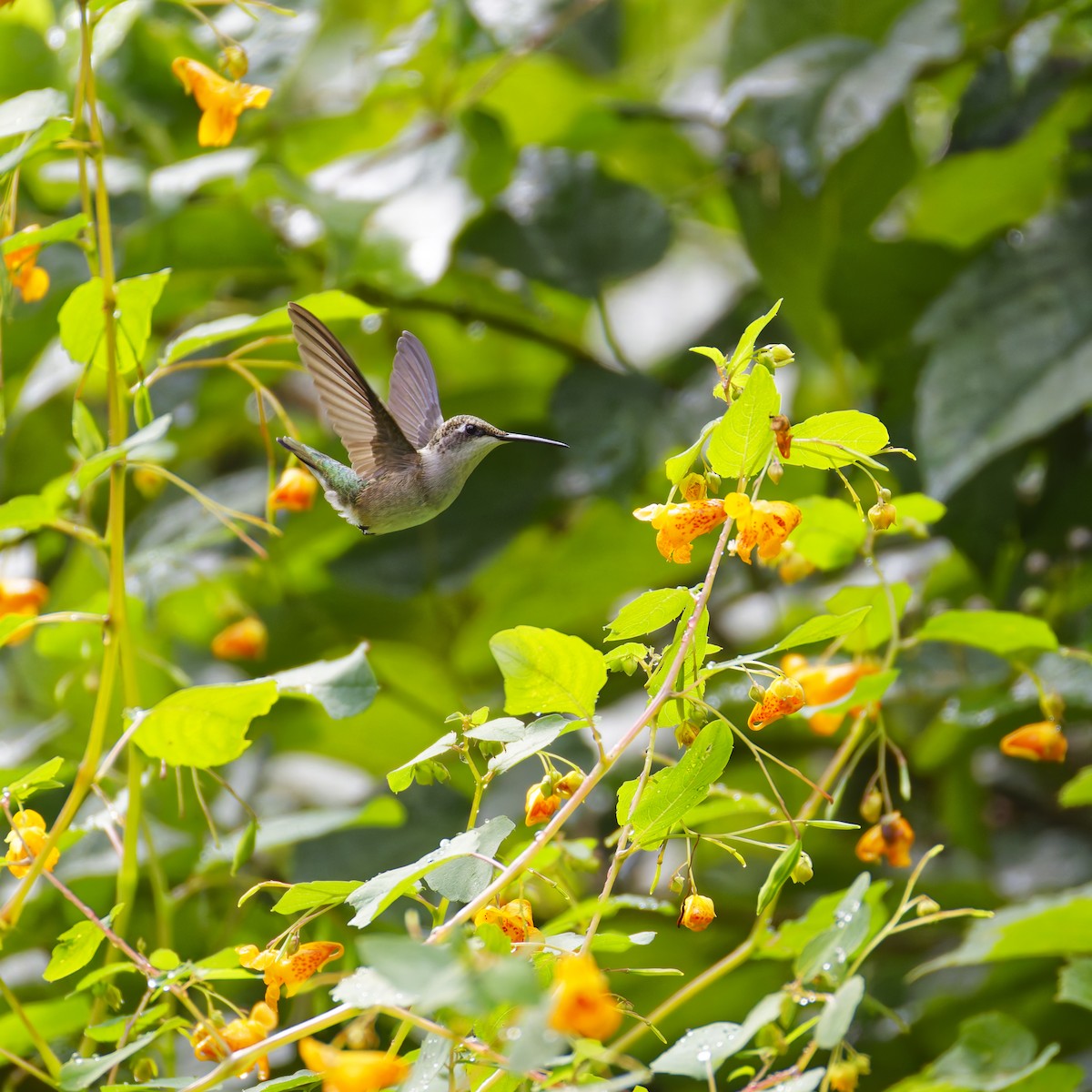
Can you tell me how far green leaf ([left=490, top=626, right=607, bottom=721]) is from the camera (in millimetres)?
673

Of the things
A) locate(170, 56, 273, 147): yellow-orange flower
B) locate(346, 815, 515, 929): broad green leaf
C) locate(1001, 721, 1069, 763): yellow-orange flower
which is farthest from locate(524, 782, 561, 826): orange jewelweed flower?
locate(170, 56, 273, 147): yellow-orange flower

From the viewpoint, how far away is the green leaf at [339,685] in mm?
848

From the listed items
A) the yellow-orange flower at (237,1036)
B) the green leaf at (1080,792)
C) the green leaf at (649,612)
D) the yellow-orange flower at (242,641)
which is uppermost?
the green leaf at (649,612)

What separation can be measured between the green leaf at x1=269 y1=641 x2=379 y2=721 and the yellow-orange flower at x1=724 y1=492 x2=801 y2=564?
0.99ft

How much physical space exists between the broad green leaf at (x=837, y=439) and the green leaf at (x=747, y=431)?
28 mm

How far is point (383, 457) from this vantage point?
1.00 metres

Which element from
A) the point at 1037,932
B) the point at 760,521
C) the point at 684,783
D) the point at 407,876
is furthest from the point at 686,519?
the point at 1037,932

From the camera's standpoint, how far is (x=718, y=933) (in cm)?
151

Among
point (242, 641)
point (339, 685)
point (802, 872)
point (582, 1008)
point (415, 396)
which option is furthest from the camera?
point (242, 641)

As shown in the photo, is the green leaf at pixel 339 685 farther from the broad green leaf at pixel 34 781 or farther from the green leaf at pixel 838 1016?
the green leaf at pixel 838 1016

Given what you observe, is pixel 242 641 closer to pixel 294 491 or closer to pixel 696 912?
pixel 294 491

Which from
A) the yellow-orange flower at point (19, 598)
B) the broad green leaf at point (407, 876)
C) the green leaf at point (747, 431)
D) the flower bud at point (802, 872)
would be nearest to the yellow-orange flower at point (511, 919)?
the broad green leaf at point (407, 876)

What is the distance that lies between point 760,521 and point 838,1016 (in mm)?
259

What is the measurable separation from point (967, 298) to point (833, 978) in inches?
38.1
